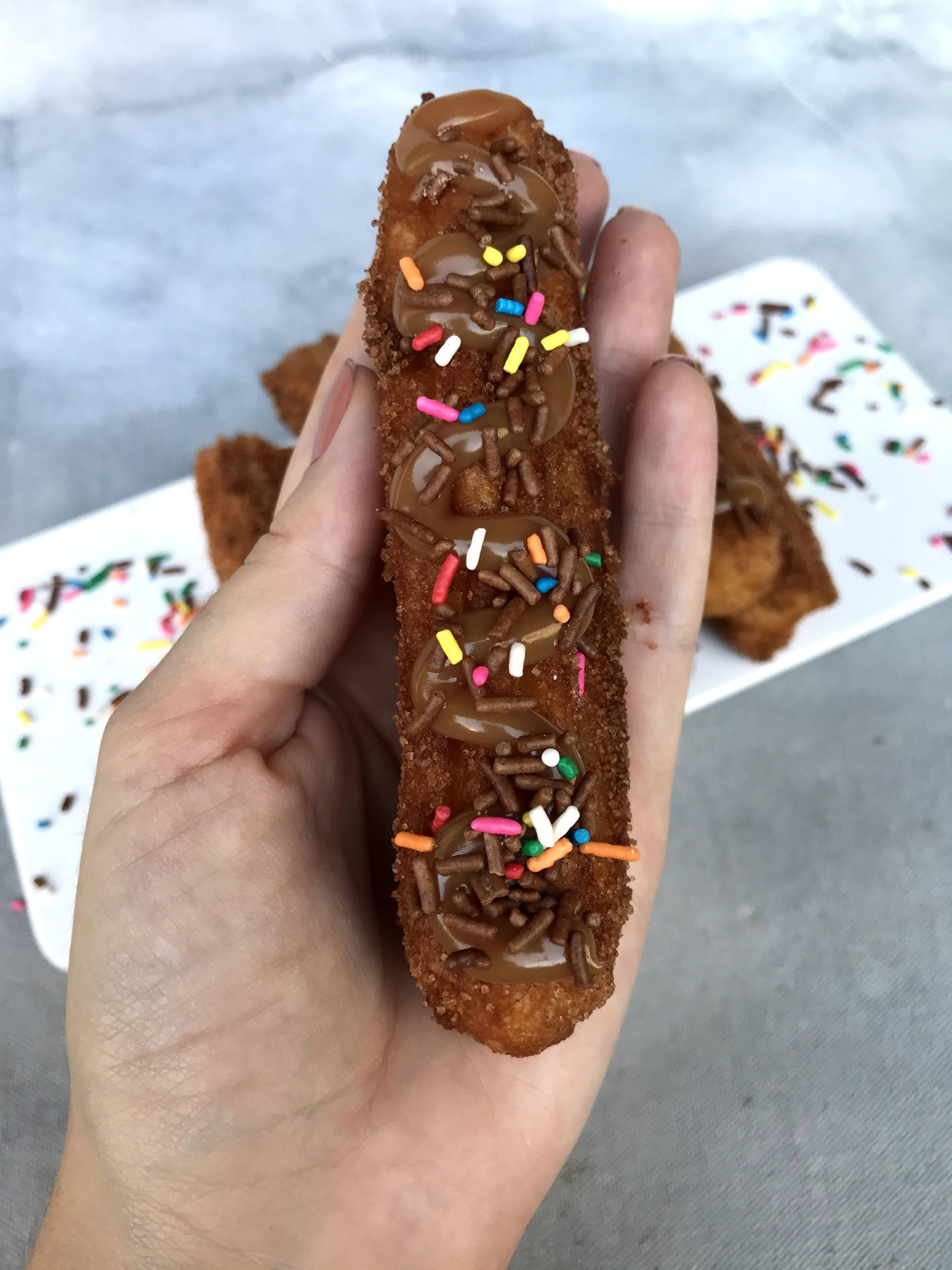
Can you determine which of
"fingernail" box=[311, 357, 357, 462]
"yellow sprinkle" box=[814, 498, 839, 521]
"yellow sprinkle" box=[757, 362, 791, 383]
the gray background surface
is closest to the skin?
"fingernail" box=[311, 357, 357, 462]

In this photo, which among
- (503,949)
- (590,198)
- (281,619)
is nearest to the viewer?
(503,949)

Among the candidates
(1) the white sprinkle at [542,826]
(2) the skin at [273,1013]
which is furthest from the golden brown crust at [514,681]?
(2) the skin at [273,1013]

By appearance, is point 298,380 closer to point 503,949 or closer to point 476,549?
point 476,549

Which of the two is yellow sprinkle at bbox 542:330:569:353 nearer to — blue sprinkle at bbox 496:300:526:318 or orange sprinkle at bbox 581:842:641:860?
blue sprinkle at bbox 496:300:526:318

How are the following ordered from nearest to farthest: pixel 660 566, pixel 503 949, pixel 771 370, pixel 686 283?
pixel 503 949, pixel 660 566, pixel 771 370, pixel 686 283

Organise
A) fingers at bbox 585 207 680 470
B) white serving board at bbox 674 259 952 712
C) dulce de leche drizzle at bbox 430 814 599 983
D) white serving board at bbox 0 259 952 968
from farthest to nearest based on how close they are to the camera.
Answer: white serving board at bbox 674 259 952 712
white serving board at bbox 0 259 952 968
fingers at bbox 585 207 680 470
dulce de leche drizzle at bbox 430 814 599 983

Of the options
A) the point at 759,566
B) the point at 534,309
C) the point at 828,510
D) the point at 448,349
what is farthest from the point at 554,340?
→ the point at 828,510

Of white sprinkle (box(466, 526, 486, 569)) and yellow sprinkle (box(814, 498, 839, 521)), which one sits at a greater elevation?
white sprinkle (box(466, 526, 486, 569))
